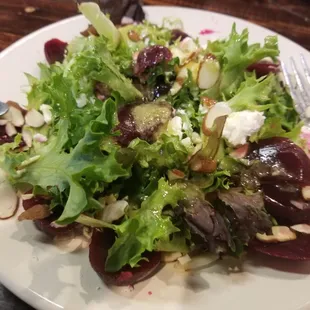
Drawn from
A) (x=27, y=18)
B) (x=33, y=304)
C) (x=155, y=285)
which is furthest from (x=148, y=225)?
(x=27, y=18)

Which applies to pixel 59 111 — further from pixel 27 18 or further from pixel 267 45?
pixel 27 18

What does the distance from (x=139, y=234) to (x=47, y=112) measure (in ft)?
1.66

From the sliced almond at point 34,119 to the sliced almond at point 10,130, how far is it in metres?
0.04

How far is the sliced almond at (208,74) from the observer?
1394 mm

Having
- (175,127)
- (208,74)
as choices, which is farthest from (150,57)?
(175,127)

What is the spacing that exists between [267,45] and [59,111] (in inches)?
25.2

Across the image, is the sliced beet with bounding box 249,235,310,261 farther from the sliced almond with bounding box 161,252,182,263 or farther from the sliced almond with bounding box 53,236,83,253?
the sliced almond with bounding box 53,236,83,253

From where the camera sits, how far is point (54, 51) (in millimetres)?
1611

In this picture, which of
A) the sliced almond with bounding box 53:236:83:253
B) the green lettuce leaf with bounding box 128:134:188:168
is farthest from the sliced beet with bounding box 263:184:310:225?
the sliced almond with bounding box 53:236:83:253

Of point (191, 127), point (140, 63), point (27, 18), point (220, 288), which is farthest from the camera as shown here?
point (27, 18)

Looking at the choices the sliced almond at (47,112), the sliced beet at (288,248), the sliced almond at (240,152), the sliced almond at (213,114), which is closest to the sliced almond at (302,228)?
the sliced beet at (288,248)

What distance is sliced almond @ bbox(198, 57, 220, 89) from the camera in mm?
1394

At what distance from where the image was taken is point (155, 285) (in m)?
1.04

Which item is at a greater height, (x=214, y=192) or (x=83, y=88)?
(x=83, y=88)
